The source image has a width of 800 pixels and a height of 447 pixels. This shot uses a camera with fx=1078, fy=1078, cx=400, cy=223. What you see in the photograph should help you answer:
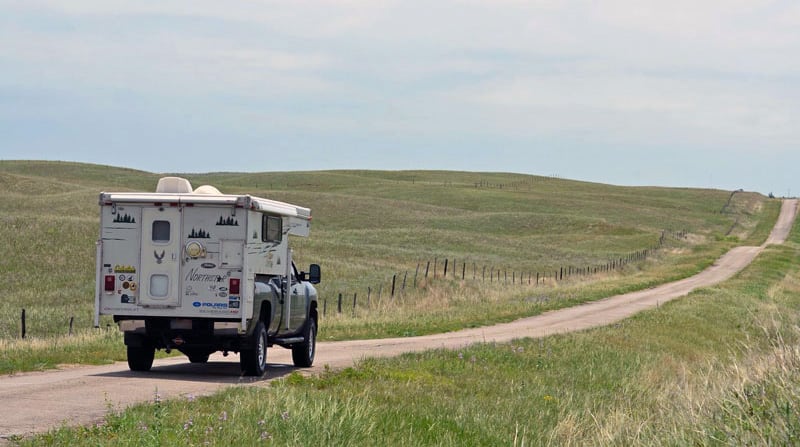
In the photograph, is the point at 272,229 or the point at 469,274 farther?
the point at 469,274

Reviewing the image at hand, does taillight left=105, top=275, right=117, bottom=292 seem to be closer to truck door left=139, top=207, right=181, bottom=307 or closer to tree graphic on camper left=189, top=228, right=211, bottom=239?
truck door left=139, top=207, right=181, bottom=307

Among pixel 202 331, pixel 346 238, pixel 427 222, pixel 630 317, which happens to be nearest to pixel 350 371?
pixel 202 331

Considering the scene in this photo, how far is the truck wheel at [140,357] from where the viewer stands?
1666 centimetres

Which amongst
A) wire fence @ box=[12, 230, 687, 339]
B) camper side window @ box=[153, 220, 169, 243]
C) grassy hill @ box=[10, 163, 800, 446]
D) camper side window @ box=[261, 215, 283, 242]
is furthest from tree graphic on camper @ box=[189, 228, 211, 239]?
wire fence @ box=[12, 230, 687, 339]

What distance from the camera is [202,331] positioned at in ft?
51.8

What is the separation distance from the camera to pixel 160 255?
15.8 m

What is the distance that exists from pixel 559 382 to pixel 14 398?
25.4 feet

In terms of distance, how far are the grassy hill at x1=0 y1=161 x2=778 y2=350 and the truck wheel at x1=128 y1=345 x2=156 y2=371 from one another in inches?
355

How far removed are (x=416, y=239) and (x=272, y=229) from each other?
61486mm

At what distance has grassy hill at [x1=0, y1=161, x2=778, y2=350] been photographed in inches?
1399

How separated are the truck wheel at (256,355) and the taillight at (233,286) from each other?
847 millimetres

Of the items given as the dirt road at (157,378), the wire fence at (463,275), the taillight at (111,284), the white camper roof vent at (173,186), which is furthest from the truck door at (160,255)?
the wire fence at (463,275)

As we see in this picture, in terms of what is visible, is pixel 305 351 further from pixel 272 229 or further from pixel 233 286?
pixel 233 286

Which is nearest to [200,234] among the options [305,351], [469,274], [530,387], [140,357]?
[140,357]
